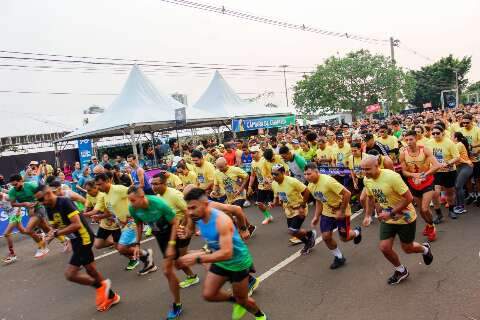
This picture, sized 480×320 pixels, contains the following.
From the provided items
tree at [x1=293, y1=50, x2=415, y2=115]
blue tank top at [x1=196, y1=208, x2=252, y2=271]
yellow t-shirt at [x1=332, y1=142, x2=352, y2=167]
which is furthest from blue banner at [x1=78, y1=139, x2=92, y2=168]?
tree at [x1=293, y1=50, x2=415, y2=115]

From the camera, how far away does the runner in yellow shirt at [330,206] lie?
5.43m

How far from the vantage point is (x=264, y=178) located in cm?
873

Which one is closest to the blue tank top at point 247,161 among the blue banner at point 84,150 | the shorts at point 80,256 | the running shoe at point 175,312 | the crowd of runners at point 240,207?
the crowd of runners at point 240,207

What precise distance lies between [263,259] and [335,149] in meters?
3.98

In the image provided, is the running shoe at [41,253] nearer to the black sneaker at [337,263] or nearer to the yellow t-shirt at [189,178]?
the yellow t-shirt at [189,178]

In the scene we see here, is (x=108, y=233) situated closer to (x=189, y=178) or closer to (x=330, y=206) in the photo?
(x=189, y=178)

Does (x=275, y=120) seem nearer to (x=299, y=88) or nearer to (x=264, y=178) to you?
(x=264, y=178)

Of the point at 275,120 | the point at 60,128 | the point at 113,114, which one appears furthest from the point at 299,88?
the point at 113,114

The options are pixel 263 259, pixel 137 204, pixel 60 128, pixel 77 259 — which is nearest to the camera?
pixel 137 204

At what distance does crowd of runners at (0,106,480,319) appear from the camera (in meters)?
3.86

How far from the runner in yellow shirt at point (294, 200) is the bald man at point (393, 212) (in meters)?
1.53

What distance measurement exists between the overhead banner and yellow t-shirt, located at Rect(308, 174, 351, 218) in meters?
14.9

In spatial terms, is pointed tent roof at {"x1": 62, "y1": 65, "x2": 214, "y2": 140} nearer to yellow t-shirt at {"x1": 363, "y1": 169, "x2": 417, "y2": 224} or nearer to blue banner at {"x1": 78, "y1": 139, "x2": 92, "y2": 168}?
blue banner at {"x1": 78, "y1": 139, "x2": 92, "y2": 168}

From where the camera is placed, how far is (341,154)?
360 inches
